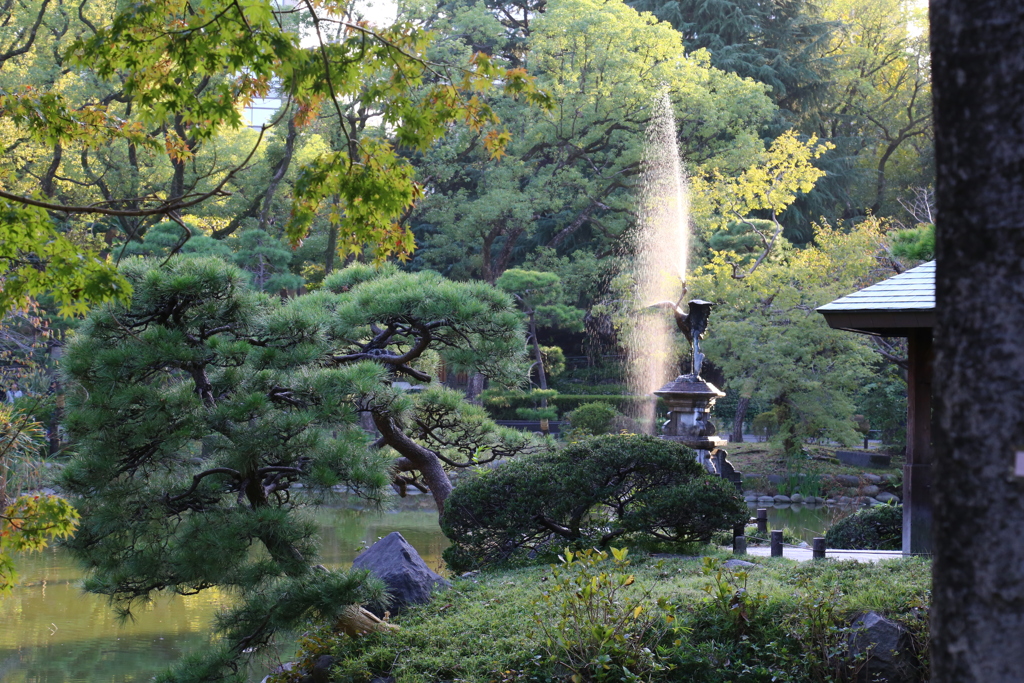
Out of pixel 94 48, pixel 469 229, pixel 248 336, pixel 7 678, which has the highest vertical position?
pixel 469 229

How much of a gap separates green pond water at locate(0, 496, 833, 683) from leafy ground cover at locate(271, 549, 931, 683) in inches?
66.2

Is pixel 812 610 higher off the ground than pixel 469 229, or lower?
lower

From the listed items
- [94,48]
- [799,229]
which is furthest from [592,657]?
[799,229]

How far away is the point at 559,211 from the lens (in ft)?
78.6

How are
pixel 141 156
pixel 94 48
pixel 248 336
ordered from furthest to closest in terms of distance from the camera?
pixel 141 156, pixel 248 336, pixel 94 48

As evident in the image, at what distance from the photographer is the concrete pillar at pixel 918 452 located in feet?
24.5

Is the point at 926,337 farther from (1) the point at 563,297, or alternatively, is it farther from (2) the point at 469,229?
(2) the point at 469,229

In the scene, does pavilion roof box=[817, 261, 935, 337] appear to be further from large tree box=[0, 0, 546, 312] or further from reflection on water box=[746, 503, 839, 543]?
reflection on water box=[746, 503, 839, 543]

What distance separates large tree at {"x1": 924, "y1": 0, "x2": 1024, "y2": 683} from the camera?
158 cm

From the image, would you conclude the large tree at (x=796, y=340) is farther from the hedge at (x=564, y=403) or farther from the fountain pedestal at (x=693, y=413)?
the fountain pedestal at (x=693, y=413)

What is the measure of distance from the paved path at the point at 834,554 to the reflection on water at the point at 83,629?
148 inches

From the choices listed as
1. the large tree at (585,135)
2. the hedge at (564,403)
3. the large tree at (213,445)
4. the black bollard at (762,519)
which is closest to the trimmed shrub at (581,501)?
the black bollard at (762,519)

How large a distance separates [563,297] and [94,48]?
18.2 meters

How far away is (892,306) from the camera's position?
6.95 meters
